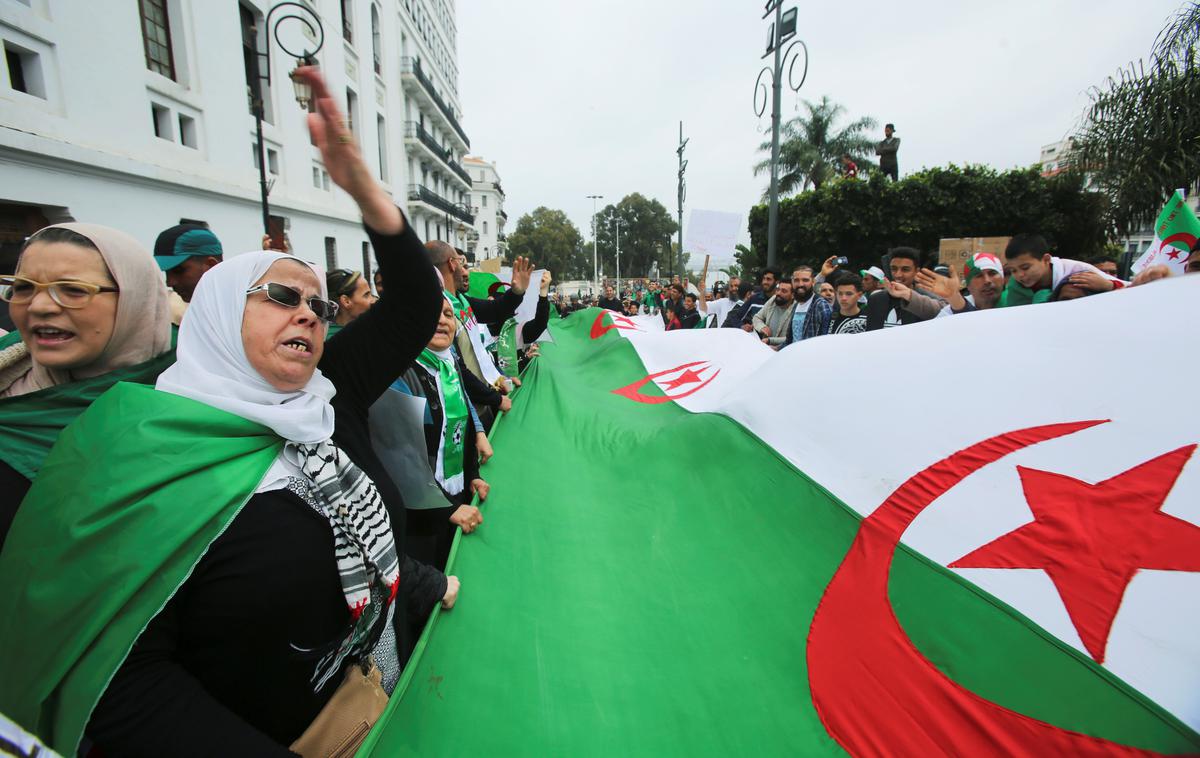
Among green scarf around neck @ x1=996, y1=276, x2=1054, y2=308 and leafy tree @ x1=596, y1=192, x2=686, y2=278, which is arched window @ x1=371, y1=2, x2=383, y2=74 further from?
leafy tree @ x1=596, y1=192, x2=686, y2=278

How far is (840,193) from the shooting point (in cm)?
1972

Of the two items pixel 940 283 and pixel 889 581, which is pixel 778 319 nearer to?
pixel 940 283

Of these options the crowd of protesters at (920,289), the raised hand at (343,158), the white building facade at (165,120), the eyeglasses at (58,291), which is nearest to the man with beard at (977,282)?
the crowd of protesters at (920,289)

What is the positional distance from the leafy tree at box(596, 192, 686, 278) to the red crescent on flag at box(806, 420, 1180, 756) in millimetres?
85475

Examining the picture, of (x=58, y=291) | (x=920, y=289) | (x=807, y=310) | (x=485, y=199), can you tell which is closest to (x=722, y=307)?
(x=807, y=310)

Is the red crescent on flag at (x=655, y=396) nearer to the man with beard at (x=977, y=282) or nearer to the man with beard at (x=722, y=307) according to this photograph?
the man with beard at (x=977, y=282)

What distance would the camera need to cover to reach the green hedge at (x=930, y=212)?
18.5 meters

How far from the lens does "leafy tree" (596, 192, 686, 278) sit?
3418 inches

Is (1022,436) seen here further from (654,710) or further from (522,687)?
(522,687)

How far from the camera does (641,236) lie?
87.1 meters

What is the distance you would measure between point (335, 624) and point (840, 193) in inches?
850

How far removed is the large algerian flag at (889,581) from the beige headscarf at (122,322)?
3.79ft

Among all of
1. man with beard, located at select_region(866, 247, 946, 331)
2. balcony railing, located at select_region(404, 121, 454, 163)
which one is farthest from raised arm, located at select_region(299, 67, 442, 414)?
balcony railing, located at select_region(404, 121, 454, 163)

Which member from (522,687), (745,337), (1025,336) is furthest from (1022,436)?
(745,337)
